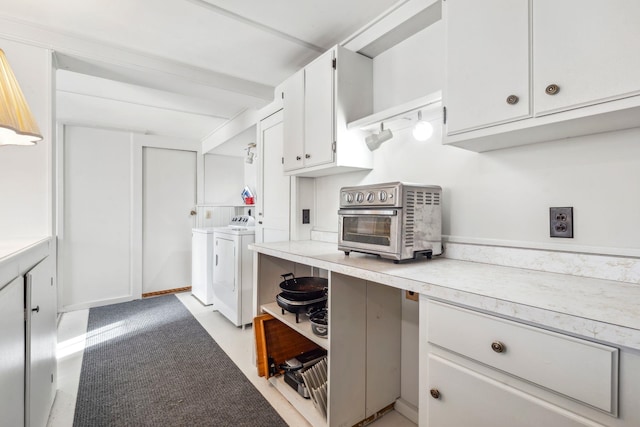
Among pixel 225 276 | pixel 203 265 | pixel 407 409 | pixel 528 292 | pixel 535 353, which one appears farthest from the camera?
pixel 203 265

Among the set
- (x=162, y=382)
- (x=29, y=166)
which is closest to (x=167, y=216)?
(x=29, y=166)

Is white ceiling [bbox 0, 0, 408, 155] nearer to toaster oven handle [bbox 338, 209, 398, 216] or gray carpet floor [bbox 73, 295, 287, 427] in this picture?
toaster oven handle [bbox 338, 209, 398, 216]

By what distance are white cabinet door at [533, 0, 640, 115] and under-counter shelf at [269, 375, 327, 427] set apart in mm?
1718

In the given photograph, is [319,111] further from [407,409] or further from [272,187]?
[407,409]

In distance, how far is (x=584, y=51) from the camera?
0.94 metres

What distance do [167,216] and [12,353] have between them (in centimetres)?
344

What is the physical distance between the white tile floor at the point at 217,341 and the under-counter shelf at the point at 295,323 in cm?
46

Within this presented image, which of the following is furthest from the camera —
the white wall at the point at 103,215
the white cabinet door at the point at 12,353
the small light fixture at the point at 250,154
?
the small light fixture at the point at 250,154

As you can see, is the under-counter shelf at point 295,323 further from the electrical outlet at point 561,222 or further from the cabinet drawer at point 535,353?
the electrical outlet at point 561,222

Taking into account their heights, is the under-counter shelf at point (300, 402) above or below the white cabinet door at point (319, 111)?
below

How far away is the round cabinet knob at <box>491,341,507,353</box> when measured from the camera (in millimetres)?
864

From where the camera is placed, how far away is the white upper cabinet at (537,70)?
0.89 m

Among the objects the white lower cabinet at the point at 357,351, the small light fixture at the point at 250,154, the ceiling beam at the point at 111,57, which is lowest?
the white lower cabinet at the point at 357,351

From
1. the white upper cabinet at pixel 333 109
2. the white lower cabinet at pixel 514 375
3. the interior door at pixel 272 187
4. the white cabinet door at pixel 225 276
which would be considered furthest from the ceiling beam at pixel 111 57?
the white lower cabinet at pixel 514 375
